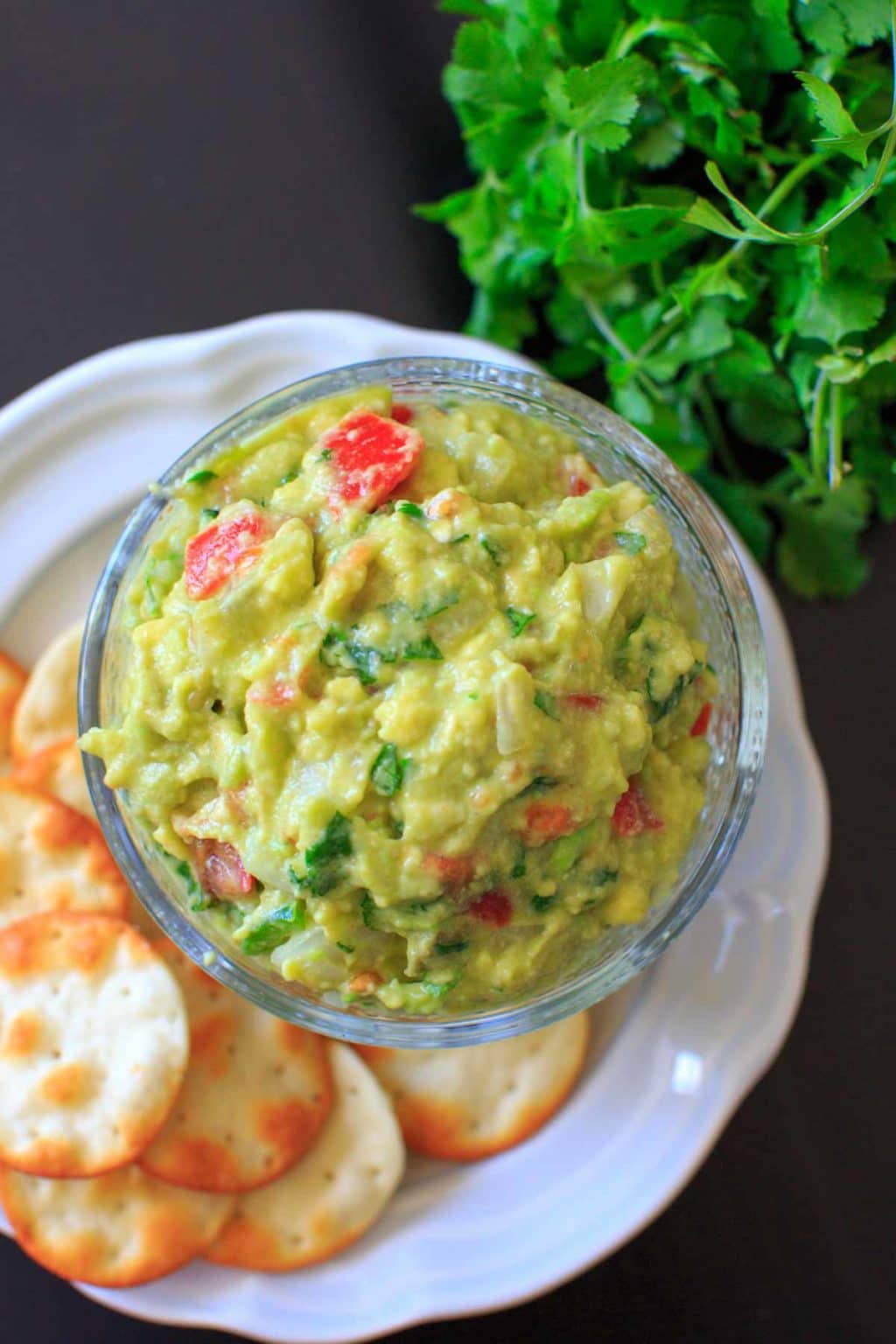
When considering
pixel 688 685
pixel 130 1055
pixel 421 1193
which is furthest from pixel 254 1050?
pixel 688 685

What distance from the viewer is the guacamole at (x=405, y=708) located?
1254 millimetres

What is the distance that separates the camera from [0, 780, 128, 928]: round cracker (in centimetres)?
184

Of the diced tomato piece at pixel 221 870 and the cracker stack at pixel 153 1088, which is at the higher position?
the diced tomato piece at pixel 221 870

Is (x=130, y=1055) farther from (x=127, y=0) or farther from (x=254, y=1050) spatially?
(x=127, y=0)

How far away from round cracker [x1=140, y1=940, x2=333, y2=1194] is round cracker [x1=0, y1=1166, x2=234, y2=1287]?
4 cm

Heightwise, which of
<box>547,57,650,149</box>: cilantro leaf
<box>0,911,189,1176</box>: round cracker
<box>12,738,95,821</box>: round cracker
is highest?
<box>547,57,650,149</box>: cilantro leaf

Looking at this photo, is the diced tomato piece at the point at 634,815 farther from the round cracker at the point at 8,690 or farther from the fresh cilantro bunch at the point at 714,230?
the round cracker at the point at 8,690

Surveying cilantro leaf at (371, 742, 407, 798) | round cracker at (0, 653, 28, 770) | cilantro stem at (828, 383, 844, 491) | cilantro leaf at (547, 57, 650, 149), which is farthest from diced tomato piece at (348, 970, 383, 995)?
cilantro leaf at (547, 57, 650, 149)

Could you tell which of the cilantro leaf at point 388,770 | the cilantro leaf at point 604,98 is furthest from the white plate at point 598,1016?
the cilantro leaf at point 388,770

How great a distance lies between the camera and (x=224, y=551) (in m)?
1.34

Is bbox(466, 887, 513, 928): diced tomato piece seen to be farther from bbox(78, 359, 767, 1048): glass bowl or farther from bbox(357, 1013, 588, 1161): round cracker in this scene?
bbox(357, 1013, 588, 1161): round cracker

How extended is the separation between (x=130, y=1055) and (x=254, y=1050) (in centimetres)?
20

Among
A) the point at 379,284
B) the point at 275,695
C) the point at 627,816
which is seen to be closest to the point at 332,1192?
the point at 627,816

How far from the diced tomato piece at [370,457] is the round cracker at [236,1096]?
0.89 meters
